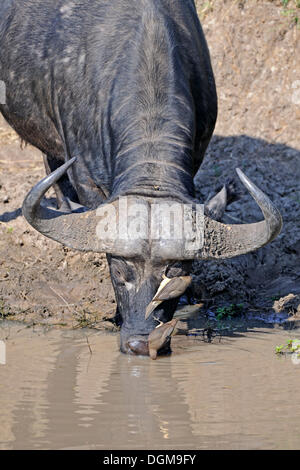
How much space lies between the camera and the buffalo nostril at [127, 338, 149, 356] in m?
5.50

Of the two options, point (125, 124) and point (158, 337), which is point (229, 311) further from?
point (125, 124)

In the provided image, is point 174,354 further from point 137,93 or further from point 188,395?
point 137,93

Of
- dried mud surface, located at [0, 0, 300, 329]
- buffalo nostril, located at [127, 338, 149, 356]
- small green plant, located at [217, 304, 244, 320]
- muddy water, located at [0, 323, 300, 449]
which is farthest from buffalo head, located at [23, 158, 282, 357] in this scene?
small green plant, located at [217, 304, 244, 320]

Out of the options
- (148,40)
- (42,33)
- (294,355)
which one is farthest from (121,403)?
(42,33)

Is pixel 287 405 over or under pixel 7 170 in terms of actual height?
over

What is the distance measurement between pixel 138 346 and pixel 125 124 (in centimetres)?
156

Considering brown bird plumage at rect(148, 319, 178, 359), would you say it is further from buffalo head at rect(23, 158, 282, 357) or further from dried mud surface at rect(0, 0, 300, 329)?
dried mud surface at rect(0, 0, 300, 329)

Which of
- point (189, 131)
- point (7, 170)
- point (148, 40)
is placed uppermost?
point (148, 40)

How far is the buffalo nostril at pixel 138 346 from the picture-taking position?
18.0 ft

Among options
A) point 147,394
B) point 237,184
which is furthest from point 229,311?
point 147,394

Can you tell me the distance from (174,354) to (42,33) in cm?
308

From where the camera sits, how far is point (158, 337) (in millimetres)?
5488

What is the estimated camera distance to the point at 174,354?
5805mm

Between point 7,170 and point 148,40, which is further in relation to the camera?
point 7,170
